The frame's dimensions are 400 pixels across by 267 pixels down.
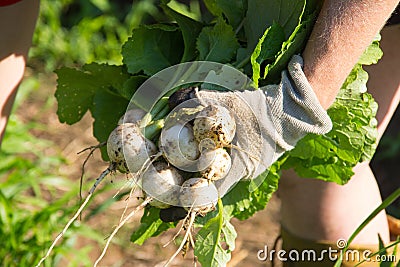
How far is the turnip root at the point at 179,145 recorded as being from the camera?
1402mm

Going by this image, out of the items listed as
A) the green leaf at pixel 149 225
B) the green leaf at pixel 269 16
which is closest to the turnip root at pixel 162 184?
the green leaf at pixel 149 225

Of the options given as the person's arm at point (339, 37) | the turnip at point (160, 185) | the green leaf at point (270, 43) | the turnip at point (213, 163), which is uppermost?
the person's arm at point (339, 37)

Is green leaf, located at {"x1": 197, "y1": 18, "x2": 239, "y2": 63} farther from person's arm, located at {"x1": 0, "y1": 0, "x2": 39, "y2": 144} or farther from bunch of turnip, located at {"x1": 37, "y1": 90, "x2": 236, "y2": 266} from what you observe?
person's arm, located at {"x1": 0, "y1": 0, "x2": 39, "y2": 144}

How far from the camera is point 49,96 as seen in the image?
3.28 meters

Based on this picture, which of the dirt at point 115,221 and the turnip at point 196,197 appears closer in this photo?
the turnip at point 196,197

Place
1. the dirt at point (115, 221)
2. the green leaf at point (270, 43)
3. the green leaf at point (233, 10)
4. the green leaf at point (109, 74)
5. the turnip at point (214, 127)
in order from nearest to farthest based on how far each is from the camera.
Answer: the turnip at point (214, 127)
the green leaf at point (270, 43)
the green leaf at point (233, 10)
the green leaf at point (109, 74)
the dirt at point (115, 221)

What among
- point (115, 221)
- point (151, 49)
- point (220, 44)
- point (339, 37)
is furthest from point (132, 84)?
point (115, 221)

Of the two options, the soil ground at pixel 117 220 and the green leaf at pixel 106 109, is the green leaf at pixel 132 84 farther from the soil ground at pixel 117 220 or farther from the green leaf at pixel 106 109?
the soil ground at pixel 117 220

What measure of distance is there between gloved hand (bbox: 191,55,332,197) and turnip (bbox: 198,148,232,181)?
3 centimetres

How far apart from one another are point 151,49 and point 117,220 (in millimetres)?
1172

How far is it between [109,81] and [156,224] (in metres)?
0.34

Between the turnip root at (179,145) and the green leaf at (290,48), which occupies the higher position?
the green leaf at (290,48)

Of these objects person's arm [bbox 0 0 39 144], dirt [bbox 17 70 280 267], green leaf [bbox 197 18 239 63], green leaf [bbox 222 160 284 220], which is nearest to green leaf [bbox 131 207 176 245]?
green leaf [bbox 222 160 284 220]

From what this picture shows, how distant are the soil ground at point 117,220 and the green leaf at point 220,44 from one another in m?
1.06
